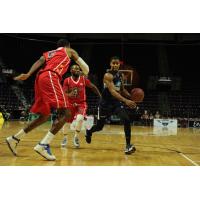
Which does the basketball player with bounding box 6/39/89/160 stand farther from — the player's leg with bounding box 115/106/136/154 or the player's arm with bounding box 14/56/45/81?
the player's leg with bounding box 115/106/136/154

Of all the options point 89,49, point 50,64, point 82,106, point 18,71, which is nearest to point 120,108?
point 82,106

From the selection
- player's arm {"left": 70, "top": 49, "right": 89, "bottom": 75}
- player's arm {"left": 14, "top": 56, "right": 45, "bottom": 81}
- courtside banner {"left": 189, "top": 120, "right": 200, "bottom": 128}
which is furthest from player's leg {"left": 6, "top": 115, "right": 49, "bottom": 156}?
courtside banner {"left": 189, "top": 120, "right": 200, "bottom": 128}

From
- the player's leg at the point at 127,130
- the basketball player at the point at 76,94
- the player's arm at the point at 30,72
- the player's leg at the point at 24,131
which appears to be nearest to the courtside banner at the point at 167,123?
the basketball player at the point at 76,94

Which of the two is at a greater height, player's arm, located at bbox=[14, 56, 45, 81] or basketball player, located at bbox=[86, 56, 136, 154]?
player's arm, located at bbox=[14, 56, 45, 81]

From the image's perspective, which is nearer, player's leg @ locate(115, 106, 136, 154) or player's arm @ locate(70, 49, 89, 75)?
player's arm @ locate(70, 49, 89, 75)

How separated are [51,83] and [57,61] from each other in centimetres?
34

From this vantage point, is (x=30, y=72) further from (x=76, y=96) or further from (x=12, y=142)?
(x=76, y=96)

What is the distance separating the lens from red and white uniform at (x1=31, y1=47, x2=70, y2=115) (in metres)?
4.93

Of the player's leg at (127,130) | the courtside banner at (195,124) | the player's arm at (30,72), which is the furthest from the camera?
the courtside banner at (195,124)

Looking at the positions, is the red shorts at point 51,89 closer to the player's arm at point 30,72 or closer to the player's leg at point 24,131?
the player's arm at point 30,72

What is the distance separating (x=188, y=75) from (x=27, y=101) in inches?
371

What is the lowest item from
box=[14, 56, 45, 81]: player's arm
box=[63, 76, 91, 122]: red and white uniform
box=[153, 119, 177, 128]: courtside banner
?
box=[153, 119, 177, 128]: courtside banner

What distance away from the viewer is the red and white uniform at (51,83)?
4.93m

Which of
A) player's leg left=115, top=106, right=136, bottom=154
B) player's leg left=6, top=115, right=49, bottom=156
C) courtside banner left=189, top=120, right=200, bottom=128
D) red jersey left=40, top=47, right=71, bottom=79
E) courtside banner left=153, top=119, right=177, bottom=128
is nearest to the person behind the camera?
red jersey left=40, top=47, right=71, bottom=79
